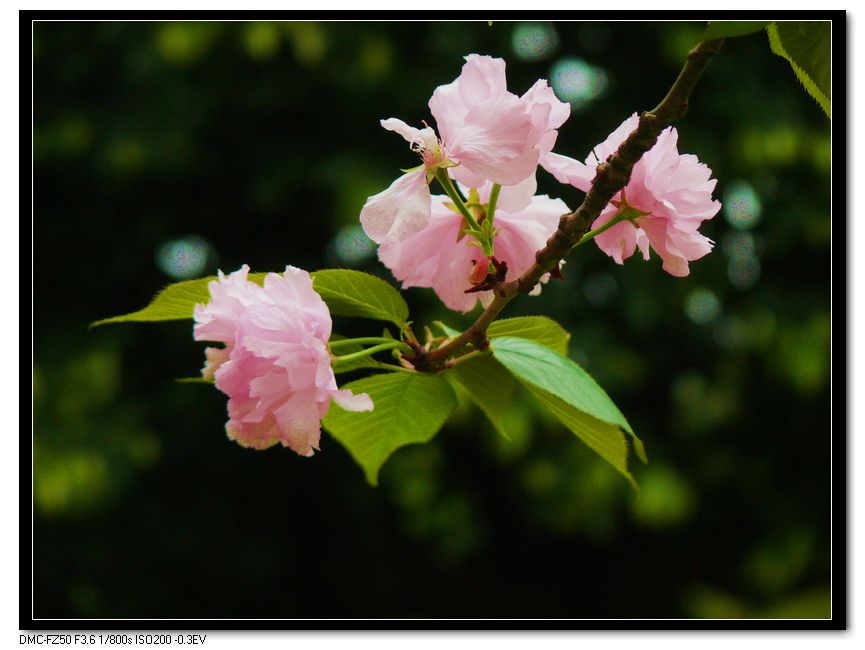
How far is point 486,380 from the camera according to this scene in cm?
58

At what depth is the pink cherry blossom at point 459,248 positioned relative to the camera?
1.80 ft

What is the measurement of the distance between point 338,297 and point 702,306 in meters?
2.14

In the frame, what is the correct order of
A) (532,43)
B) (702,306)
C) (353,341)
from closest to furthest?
(353,341) < (532,43) < (702,306)

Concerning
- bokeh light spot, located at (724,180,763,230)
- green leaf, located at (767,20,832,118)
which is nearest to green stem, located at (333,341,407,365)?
green leaf, located at (767,20,832,118)

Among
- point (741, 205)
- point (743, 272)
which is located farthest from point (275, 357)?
point (743, 272)

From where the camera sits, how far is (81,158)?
2.58m

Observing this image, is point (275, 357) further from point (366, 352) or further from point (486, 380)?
Result: point (486, 380)

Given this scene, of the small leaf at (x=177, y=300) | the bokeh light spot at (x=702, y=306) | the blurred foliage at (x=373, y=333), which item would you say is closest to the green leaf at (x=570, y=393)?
the small leaf at (x=177, y=300)

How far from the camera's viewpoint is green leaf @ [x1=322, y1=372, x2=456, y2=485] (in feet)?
1.83

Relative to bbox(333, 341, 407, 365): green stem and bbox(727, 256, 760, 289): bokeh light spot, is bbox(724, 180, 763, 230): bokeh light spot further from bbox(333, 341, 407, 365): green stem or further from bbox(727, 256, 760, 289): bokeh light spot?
bbox(333, 341, 407, 365): green stem

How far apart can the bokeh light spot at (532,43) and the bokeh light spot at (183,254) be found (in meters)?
0.98

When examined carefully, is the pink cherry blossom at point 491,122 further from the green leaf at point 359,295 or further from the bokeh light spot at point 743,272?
the bokeh light spot at point 743,272

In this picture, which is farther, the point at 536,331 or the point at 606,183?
the point at 536,331

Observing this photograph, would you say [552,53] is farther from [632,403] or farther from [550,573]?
[550,573]
